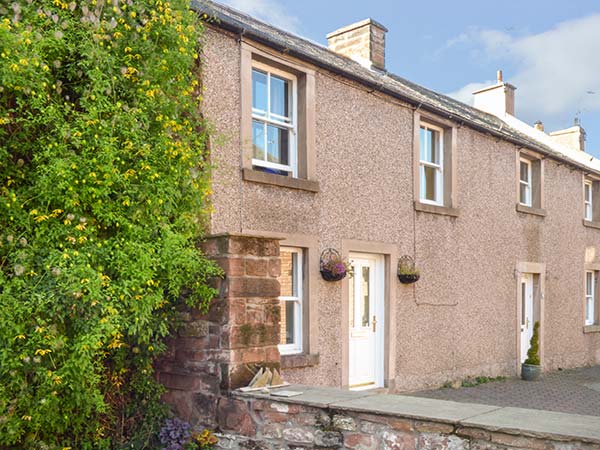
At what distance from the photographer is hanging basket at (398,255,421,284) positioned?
9.40 m

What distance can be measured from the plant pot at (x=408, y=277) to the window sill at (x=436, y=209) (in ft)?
3.67

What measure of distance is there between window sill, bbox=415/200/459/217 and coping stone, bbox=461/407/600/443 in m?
5.89

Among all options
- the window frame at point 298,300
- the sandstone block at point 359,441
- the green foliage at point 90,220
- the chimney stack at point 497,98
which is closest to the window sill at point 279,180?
the window frame at point 298,300

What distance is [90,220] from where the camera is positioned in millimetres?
5027

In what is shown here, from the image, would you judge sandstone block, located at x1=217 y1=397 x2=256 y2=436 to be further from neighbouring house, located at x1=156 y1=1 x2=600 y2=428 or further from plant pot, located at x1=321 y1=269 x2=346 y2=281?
plant pot, located at x1=321 y1=269 x2=346 y2=281

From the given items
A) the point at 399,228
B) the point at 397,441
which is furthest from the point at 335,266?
the point at 397,441

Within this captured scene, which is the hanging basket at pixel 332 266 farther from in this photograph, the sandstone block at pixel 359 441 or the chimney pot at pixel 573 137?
the chimney pot at pixel 573 137

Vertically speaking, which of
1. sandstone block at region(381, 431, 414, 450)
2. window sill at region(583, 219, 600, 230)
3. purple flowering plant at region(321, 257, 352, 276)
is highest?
window sill at region(583, 219, 600, 230)

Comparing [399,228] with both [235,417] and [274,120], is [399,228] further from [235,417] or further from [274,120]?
[235,417]

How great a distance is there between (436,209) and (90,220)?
6579 millimetres

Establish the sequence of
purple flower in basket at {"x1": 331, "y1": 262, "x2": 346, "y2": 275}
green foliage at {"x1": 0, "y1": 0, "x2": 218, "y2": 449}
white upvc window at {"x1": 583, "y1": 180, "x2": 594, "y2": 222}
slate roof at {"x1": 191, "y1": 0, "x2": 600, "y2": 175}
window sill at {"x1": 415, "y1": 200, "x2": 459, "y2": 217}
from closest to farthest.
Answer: green foliage at {"x1": 0, "y1": 0, "x2": 218, "y2": 449}
slate roof at {"x1": 191, "y1": 0, "x2": 600, "y2": 175}
purple flower in basket at {"x1": 331, "y1": 262, "x2": 346, "y2": 275}
window sill at {"x1": 415, "y1": 200, "x2": 459, "y2": 217}
white upvc window at {"x1": 583, "y1": 180, "x2": 594, "y2": 222}

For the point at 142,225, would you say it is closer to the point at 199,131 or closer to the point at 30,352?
the point at 30,352

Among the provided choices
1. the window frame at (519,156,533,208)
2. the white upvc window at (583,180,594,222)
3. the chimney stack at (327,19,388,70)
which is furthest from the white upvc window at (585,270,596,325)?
the chimney stack at (327,19,388,70)

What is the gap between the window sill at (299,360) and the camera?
7520mm
